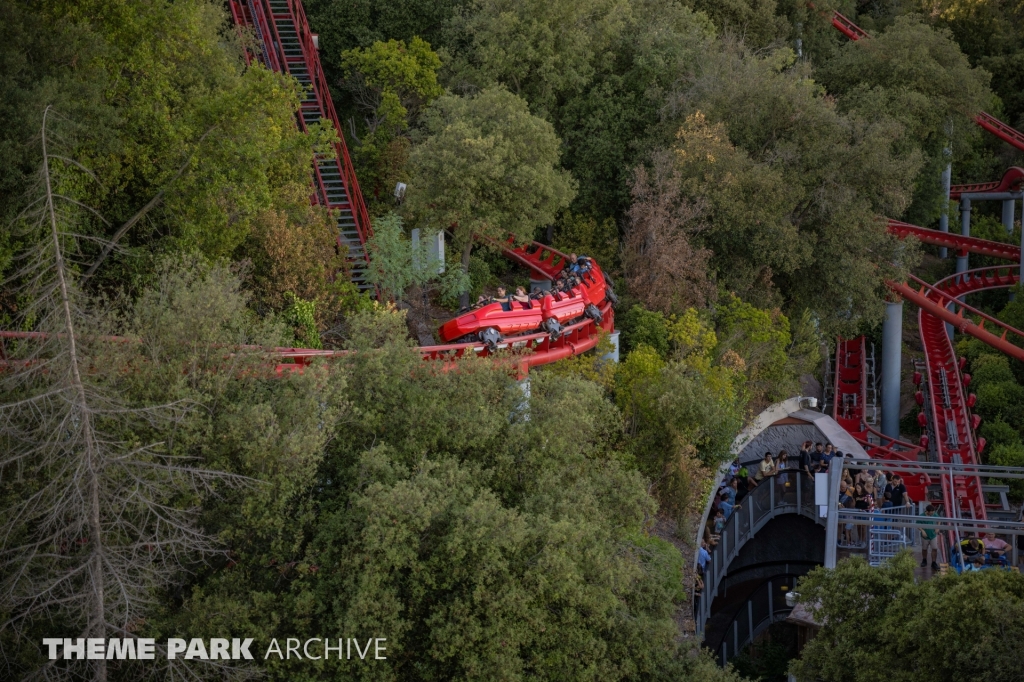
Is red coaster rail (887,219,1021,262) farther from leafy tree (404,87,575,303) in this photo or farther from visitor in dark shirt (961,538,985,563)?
visitor in dark shirt (961,538,985,563)

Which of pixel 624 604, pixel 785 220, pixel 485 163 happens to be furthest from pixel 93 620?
pixel 785 220

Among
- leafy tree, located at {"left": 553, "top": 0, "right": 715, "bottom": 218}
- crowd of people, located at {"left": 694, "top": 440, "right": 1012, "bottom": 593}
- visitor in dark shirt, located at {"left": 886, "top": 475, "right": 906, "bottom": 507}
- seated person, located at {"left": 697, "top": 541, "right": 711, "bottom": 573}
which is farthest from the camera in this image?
leafy tree, located at {"left": 553, "top": 0, "right": 715, "bottom": 218}

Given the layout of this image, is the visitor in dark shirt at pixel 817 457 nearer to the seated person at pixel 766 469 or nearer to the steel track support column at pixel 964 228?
the seated person at pixel 766 469

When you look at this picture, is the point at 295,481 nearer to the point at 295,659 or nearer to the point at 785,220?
the point at 295,659

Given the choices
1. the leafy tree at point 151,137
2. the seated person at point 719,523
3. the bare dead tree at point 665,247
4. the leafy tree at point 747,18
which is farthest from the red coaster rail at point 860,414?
the leafy tree at point 151,137

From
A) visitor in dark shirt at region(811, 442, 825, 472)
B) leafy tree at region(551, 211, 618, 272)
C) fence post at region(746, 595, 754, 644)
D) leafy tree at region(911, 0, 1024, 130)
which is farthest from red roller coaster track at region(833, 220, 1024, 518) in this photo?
leafy tree at region(911, 0, 1024, 130)

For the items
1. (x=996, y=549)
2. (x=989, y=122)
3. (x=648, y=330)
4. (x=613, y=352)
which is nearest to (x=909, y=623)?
(x=996, y=549)
